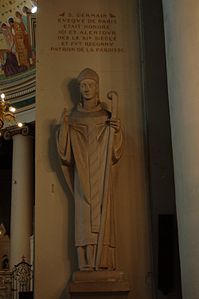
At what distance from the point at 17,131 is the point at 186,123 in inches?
527

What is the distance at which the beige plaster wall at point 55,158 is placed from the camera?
618 centimetres

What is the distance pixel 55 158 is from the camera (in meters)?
6.54

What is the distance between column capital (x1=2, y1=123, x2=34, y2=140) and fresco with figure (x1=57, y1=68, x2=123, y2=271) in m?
11.4

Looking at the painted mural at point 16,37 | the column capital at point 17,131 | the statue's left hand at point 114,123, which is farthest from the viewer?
the column capital at point 17,131

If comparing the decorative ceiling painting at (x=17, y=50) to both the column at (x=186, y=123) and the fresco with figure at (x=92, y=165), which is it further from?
the column at (x=186, y=123)

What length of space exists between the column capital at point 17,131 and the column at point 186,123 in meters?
12.4

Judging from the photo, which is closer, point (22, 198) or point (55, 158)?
point (55, 158)

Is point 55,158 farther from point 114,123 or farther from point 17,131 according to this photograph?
point 17,131

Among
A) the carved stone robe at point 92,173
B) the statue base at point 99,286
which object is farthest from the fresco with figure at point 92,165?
the statue base at point 99,286

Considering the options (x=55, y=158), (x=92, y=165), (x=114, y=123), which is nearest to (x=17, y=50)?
(x=55, y=158)

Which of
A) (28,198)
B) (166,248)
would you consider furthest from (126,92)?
(28,198)

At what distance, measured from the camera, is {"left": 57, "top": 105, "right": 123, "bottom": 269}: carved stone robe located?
579cm

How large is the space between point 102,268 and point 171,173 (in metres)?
1.57

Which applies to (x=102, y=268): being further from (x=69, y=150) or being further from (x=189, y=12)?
(x=189, y=12)
